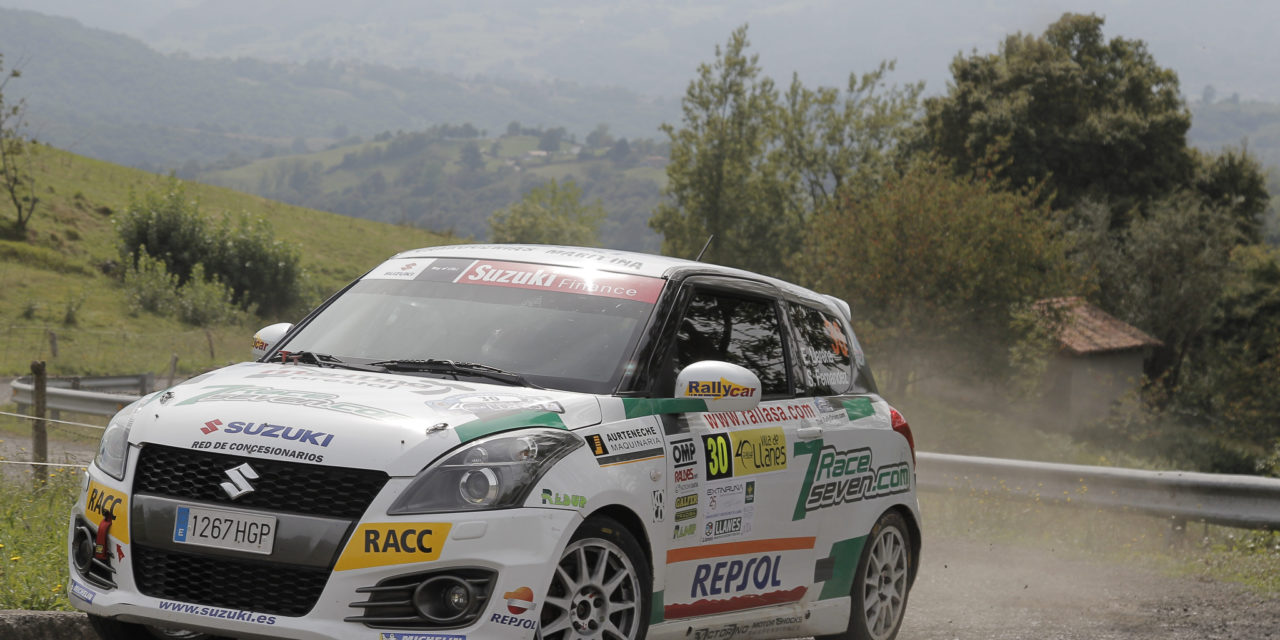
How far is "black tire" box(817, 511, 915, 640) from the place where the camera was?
22.1 feet

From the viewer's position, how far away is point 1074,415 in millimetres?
54094

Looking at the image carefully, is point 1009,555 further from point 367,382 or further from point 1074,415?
point 1074,415

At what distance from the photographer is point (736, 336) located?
6188 mm

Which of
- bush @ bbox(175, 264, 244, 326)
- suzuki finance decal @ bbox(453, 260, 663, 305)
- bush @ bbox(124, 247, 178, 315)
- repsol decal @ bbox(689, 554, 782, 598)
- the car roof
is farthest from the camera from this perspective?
bush @ bbox(175, 264, 244, 326)

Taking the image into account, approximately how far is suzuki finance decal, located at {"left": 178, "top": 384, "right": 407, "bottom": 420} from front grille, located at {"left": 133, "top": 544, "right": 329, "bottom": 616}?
1.90 ft

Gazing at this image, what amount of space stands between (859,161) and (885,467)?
70.8 metres

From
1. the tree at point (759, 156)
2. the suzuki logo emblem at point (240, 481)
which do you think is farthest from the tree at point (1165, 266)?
the suzuki logo emblem at point (240, 481)

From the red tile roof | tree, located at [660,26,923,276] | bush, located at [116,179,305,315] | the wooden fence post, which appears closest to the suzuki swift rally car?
the wooden fence post

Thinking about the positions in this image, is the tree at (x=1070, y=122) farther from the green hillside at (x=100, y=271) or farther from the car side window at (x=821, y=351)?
the car side window at (x=821, y=351)

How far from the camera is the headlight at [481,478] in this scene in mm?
4277

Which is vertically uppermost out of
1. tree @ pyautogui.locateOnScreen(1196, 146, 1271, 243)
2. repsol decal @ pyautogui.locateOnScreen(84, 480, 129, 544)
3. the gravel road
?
tree @ pyautogui.locateOnScreen(1196, 146, 1271, 243)

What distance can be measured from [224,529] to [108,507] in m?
0.62

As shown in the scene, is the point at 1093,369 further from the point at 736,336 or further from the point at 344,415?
the point at 344,415

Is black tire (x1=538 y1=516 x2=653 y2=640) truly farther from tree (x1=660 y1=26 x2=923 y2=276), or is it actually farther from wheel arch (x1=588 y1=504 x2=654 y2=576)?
tree (x1=660 y1=26 x2=923 y2=276)
